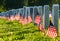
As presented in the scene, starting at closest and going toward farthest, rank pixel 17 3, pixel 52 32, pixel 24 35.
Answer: pixel 52 32 < pixel 24 35 < pixel 17 3

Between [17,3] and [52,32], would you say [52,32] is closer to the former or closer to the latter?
[52,32]

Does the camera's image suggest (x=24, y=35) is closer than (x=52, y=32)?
No

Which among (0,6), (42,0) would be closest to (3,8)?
(0,6)

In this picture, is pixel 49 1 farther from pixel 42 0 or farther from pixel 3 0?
pixel 3 0

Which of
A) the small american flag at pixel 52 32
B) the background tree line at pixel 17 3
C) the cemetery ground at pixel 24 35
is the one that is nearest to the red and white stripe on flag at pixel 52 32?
the small american flag at pixel 52 32

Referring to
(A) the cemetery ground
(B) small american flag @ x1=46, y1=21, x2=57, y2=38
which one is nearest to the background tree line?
(A) the cemetery ground

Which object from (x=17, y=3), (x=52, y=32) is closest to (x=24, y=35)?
(x=52, y=32)

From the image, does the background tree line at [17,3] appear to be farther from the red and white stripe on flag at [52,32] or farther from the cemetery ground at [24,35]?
the red and white stripe on flag at [52,32]

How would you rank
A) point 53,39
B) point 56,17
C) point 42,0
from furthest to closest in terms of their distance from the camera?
1. point 42,0
2. point 56,17
3. point 53,39

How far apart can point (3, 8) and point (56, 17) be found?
61943 mm

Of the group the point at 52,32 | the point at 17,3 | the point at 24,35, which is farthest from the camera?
the point at 17,3

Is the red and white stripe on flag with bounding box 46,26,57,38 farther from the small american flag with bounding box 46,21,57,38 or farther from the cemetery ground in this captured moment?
the cemetery ground

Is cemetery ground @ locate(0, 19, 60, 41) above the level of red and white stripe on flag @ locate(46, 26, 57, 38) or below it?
below

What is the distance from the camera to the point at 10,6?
2844 inches
